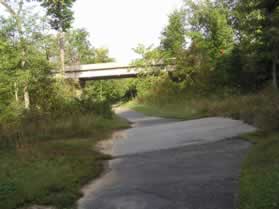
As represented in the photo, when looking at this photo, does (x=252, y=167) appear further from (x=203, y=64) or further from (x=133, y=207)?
(x=203, y=64)

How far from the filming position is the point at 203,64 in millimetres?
28875

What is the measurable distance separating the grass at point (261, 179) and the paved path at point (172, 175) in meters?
0.21

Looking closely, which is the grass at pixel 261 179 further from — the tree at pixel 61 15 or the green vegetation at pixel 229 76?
the tree at pixel 61 15

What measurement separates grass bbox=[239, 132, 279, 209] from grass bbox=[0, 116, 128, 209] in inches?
103

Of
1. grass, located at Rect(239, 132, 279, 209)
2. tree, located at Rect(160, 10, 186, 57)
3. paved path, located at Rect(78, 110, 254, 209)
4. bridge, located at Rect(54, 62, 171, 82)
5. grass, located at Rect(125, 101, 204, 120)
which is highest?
tree, located at Rect(160, 10, 186, 57)

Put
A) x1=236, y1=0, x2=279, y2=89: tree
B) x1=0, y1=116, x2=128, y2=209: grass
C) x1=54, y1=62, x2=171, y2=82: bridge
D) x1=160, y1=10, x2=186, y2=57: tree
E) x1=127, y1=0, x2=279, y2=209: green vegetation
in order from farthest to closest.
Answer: x1=54, y1=62, x2=171, y2=82: bridge < x1=160, y1=10, x2=186, y2=57: tree < x1=236, y1=0, x2=279, y2=89: tree < x1=127, y1=0, x2=279, y2=209: green vegetation < x1=0, y1=116, x2=128, y2=209: grass

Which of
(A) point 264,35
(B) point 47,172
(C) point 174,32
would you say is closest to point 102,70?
(C) point 174,32

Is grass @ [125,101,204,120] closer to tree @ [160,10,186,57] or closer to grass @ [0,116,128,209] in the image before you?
grass @ [0,116,128,209]

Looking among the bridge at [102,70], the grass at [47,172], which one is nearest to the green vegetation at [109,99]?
the grass at [47,172]

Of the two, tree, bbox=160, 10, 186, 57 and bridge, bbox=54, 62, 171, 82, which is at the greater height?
tree, bbox=160, 10, 186, 57

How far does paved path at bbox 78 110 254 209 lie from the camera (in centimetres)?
443

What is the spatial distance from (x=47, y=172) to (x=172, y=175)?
249 cm

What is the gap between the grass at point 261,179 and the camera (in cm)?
377

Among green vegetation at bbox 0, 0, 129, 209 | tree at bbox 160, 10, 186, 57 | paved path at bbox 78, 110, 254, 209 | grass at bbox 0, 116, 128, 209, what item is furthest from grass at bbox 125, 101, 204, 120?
tree at bbox 160, 10, 186, 57
